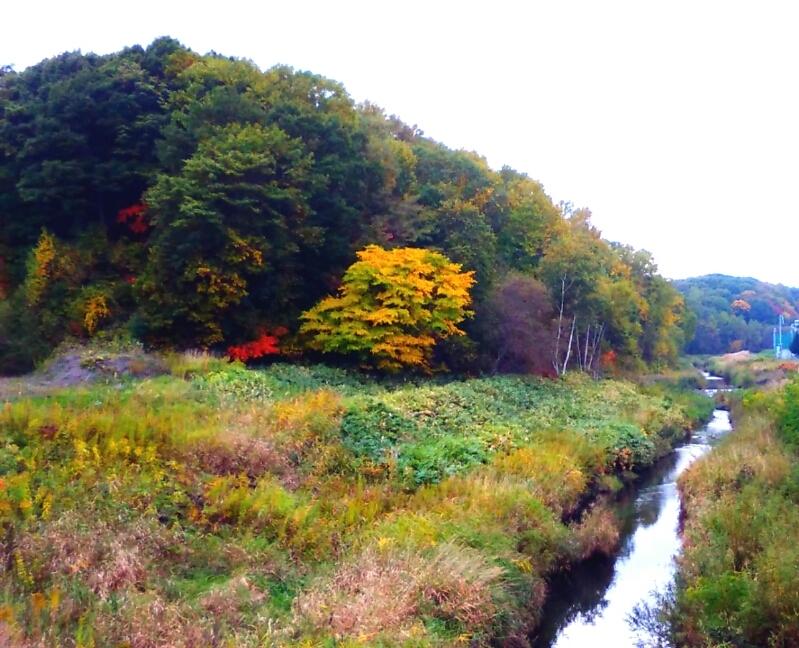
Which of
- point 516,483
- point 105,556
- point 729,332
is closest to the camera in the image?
point 105,556

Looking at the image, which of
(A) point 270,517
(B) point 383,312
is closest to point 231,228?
(B) point 383,312

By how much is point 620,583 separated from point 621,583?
2cm

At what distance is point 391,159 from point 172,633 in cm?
2705

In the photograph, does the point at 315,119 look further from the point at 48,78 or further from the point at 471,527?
the point at 471,527

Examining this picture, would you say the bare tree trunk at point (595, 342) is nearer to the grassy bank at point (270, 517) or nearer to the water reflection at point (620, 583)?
the water reflection at point (620, 583)

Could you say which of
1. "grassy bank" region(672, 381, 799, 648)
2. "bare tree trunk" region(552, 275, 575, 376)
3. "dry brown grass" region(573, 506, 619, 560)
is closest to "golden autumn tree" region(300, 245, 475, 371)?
"grassy bank" region(672, 381, 799, 648)

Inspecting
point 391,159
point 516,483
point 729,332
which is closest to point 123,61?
point 391,159

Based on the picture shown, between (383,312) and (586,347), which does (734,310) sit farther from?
(383,312)

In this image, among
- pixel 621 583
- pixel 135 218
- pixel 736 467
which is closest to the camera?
pixel 621 583

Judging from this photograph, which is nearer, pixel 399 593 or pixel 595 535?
pixel 399 593

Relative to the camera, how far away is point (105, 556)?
30.8ft

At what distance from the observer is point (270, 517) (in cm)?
1205

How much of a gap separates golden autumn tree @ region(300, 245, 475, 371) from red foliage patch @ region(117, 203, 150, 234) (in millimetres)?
8587

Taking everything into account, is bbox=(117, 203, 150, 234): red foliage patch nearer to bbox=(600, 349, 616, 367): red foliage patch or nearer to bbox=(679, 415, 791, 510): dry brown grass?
bbox=(679, 415, 791, 510): dry brown grass
